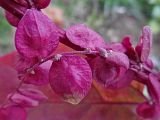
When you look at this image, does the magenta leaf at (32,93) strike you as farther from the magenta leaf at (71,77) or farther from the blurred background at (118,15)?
the blurred background at (118,15)

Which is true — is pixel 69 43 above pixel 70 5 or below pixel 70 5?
above

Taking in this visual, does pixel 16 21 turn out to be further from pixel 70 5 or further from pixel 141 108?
pixel 70 5

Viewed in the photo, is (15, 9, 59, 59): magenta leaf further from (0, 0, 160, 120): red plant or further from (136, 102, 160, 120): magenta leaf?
(136, 102, 160, 120): magenta leaf

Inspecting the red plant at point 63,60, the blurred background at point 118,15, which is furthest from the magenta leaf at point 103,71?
the blurred background at point 118,15

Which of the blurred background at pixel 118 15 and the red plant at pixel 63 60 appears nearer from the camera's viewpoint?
the red plant at pixel 63 60

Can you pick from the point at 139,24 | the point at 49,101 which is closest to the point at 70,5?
the point at 139,24

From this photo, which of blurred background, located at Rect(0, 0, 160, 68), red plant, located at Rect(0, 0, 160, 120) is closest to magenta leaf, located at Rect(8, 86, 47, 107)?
red plant, located at Rect(0, 0, 160, 120)
